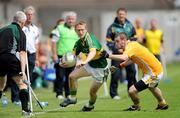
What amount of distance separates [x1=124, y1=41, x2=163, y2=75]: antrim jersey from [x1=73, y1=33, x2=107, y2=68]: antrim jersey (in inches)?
31.0

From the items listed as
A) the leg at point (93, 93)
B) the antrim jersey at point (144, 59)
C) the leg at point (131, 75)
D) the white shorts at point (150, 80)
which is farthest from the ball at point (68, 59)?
the white shorts at point (150, 80)

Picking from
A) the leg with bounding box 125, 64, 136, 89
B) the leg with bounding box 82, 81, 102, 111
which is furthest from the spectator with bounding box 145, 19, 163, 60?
the leg with bounding box 82, 81, 102, 111

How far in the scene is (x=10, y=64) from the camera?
50.1 ft

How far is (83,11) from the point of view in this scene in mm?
49719

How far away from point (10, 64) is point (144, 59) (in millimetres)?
2720

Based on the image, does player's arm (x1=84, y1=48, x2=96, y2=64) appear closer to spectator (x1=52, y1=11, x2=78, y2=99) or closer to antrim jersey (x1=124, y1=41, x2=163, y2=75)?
antrim jersey (x1=124, y1=41, x2=163, y2=75)

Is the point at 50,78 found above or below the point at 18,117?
below

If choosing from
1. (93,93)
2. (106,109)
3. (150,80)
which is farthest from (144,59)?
Answer: (106,109)

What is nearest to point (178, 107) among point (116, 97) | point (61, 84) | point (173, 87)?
point (116, 97)

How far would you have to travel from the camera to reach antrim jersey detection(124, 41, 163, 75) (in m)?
15.6

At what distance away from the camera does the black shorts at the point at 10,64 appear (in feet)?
A: 50.1

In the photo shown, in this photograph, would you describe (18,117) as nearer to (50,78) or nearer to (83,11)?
(50,78)

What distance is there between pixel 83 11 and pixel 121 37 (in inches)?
1343

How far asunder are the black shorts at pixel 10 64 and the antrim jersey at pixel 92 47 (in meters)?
1.59
